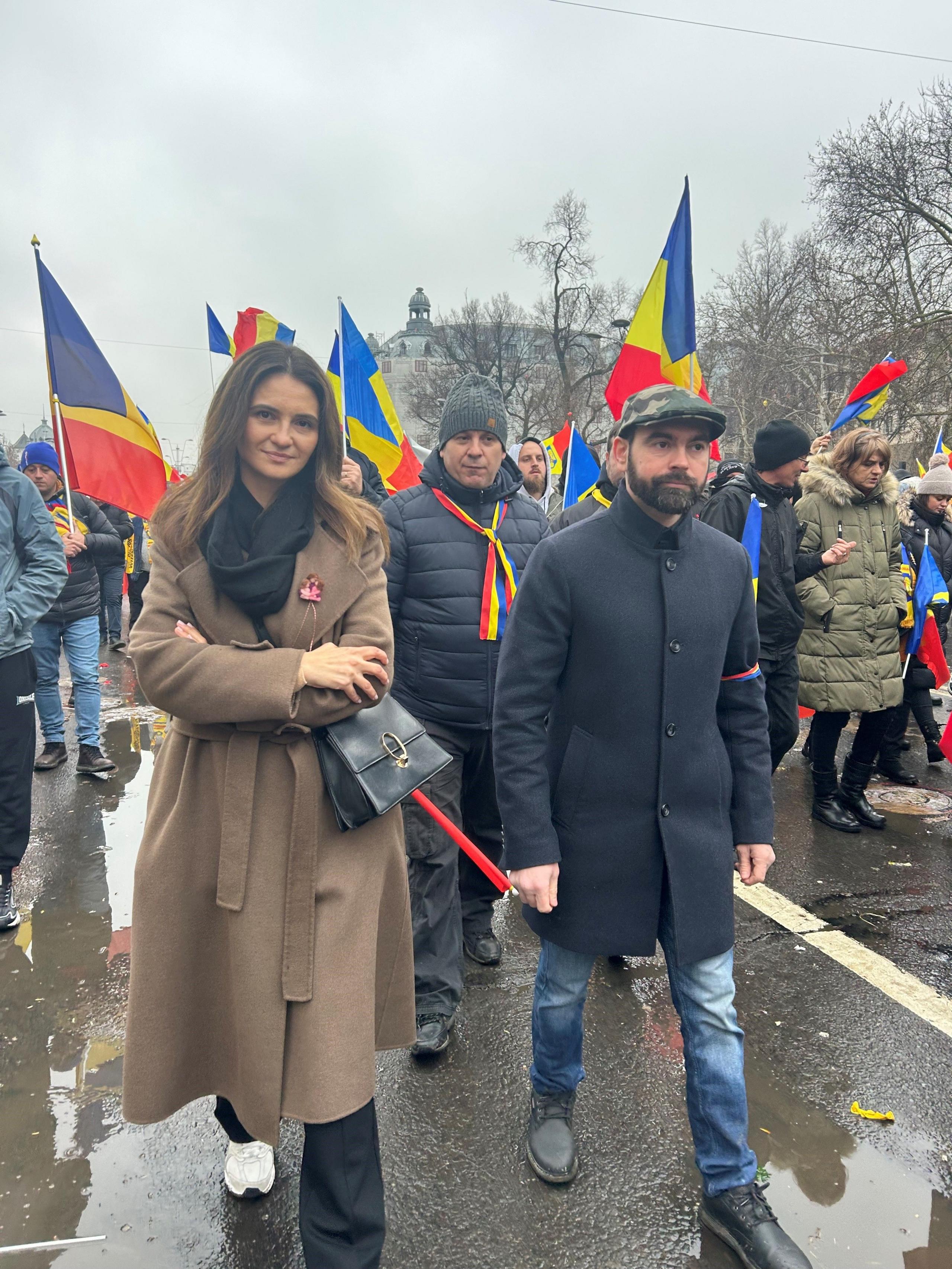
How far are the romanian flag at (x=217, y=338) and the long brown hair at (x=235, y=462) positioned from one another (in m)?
4.46

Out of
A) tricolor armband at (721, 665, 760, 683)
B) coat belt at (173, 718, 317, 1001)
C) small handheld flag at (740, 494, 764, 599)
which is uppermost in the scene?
small handheld flag at (740, 494, 764, 599)

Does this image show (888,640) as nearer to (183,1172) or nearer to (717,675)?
(717,675)

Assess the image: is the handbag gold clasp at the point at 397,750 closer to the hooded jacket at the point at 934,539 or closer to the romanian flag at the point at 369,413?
the romanian flag at the point at 369,413

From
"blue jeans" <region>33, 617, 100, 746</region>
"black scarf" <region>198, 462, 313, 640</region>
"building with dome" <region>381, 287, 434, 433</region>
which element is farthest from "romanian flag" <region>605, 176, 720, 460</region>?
"building with dome" <region>381, 287, 434, 433</region>

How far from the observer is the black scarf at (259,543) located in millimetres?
1924

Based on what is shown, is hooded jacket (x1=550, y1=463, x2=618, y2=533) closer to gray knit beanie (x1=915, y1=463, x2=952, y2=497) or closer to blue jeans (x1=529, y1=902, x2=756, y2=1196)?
blue jeans (x1=529, y1=902, x2=756, y2=1196)

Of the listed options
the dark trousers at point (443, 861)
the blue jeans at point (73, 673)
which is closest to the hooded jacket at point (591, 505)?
the dark trousers at point (443, 861)

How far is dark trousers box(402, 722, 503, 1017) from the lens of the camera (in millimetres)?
3031

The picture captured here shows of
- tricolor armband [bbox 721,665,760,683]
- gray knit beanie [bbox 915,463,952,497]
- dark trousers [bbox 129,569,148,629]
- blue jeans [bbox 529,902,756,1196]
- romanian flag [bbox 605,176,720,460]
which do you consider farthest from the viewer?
dark trousers [bbox 129,569,148,629]

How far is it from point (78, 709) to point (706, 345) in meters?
34.8

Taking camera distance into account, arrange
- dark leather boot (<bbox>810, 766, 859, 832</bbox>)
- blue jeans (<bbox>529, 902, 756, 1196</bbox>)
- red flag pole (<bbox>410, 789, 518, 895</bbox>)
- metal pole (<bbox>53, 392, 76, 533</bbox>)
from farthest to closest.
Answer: dark leather boot (<bbox>810, 766, 859, 832</bbox>)
metal pole (<bbox>53, 392, 76, 533</bbox>)
red flag pole (<bbox>410, 789, 518, 895</bbox>)
blue jeans (<bbox>529, 902, 756, 1196</bbox>)

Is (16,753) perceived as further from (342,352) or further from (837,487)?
(837,487)

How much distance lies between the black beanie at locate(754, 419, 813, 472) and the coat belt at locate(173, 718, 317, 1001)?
11.3 ft

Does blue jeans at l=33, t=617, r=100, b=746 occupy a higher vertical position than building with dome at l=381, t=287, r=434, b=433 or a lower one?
lower
